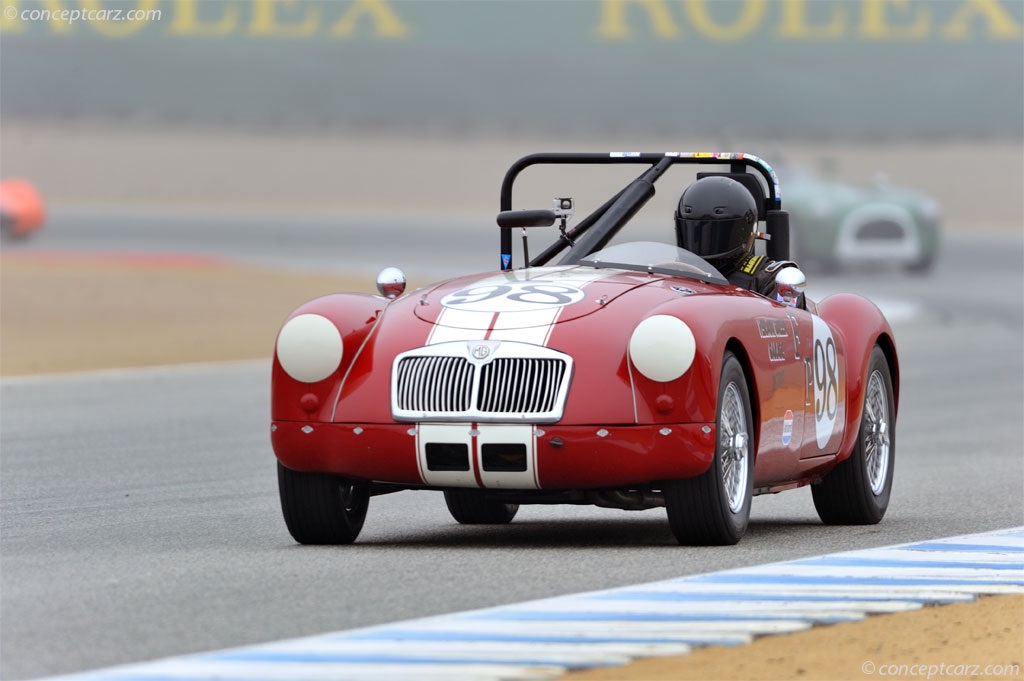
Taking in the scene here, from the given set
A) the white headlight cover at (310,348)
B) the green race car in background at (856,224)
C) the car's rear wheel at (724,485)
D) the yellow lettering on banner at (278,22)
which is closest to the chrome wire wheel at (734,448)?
the car's rear wheel at (724,485)

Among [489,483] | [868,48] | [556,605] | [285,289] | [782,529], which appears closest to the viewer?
[556,605]

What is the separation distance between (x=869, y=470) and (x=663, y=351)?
7.43 feet

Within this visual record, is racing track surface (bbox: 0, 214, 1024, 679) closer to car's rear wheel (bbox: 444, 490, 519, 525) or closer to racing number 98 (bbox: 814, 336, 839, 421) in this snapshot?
car's rear wheel (bbox: 444, 490, 519, 525)

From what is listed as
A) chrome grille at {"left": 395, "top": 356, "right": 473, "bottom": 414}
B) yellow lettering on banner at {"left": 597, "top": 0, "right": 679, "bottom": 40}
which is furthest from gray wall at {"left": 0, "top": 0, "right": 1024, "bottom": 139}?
chrome grille at {"left": 395, "top": 356, "right": 473, "bottom": 414}

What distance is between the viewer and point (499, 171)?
6238 centimetres

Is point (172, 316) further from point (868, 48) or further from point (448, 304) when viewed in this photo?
point (868, 48)

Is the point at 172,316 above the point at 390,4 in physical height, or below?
below

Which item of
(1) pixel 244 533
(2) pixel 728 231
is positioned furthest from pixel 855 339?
(1) pixel 244 533

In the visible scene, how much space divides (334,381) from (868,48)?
62.4m

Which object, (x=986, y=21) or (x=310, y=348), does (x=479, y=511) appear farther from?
(x=986, y=21)

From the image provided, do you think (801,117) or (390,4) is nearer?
(801,117)

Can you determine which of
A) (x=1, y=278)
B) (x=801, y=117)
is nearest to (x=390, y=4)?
(x=801, y=117)

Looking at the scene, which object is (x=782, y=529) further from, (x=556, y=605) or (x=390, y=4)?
(x=390, y=4)

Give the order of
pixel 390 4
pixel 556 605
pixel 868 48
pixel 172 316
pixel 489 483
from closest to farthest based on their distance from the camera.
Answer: pixel 556 605 → pixel 489 483 → pixel 172 316 → pixel 868 48 → pixel 390 4
